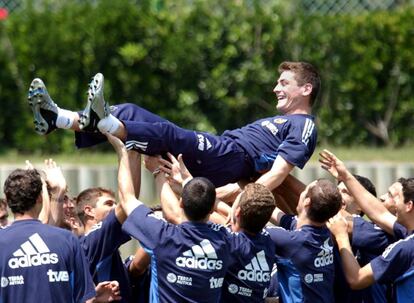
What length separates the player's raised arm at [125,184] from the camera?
10.2 metres

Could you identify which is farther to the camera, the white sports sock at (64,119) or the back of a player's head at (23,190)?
the white sports sock at (64,119)

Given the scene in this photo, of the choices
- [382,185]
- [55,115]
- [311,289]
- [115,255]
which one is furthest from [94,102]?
[382,185]

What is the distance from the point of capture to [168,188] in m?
10.6

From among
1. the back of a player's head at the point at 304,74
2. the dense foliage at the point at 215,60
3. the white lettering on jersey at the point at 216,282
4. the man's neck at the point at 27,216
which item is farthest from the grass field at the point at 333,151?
the man's neck at the point at 27,216

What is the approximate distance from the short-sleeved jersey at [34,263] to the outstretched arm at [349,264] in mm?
2177

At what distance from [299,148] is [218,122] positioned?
7805mm

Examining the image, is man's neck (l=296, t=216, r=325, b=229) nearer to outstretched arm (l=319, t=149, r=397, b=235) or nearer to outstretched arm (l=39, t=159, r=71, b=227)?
outstretched arm (l=319, t=149, r=397, b=235)

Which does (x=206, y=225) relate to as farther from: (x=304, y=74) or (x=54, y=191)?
(x=304, y=74)

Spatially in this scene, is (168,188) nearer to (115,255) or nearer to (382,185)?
(115,255)

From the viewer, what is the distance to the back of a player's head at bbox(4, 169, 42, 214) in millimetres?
9742

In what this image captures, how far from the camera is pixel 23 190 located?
973cm

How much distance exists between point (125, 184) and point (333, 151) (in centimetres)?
811

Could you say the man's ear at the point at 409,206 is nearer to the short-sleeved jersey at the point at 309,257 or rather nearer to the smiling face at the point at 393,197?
the smiling face at the point at 393,197

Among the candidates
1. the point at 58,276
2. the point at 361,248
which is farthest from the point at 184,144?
the point at 58,276
